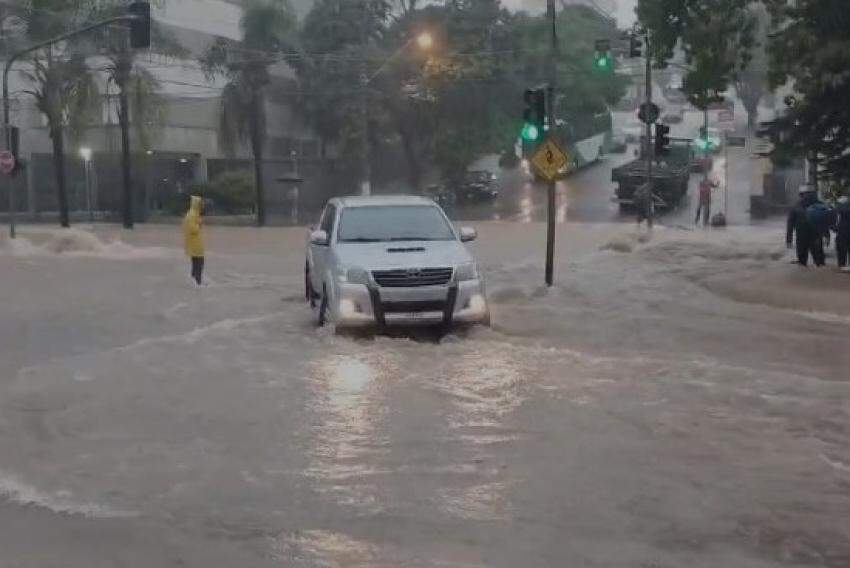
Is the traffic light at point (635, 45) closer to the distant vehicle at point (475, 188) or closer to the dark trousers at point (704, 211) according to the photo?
the dark trousers at point (704, 211)

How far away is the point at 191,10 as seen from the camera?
64.3 metres

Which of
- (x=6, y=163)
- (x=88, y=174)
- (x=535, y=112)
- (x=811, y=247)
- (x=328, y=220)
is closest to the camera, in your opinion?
(x=328, y=220)

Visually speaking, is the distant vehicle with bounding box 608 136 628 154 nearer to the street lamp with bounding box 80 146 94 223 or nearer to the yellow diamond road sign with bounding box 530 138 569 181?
the street lamp with bounding box 80 146 94 223

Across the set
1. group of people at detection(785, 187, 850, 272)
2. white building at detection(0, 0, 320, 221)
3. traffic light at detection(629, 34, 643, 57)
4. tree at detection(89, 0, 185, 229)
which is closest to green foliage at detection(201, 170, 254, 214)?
white building at detection(0, 0, 320, 221)

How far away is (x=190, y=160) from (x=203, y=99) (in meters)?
2.93

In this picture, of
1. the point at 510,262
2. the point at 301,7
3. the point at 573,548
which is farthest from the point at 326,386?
the point at 301,7

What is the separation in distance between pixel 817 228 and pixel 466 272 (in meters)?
12.9

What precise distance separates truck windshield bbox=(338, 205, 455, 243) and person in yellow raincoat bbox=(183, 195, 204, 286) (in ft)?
19.4

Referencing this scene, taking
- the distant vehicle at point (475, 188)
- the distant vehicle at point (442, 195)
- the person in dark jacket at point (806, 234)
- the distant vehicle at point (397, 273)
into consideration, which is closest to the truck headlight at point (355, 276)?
the distant vehicle at point (397, 273)

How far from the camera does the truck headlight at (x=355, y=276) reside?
1380 centimetres

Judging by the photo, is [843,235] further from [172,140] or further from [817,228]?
[172,140]

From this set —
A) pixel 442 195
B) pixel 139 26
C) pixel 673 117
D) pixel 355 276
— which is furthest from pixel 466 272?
pixel 673 117

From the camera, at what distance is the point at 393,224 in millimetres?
15211

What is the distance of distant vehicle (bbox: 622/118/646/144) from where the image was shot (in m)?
92.6
